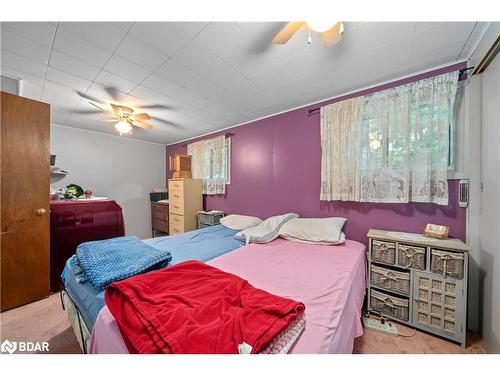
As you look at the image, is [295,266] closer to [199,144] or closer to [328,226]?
[328,226]

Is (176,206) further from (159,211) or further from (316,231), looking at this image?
(316,231)

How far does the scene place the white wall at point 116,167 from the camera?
3.52 metres

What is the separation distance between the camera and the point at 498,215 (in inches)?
49.2

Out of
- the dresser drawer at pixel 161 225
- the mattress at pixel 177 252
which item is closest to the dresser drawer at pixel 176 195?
the dresser drawer at pixel 161 225

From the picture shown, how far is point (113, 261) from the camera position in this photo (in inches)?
49.3

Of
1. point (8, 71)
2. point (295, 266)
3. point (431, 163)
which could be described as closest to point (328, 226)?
point (295, 266)

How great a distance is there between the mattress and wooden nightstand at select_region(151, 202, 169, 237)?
2.05 meters

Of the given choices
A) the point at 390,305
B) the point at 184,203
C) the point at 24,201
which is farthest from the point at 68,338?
the point at 390,305

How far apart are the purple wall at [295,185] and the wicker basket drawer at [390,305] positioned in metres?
0.60

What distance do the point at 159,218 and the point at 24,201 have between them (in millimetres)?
2603

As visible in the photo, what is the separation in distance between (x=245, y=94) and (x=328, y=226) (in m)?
1.84

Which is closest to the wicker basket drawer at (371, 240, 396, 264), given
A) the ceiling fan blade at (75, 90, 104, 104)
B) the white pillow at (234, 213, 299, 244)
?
the white pillow at (234, 213, 299, 244)

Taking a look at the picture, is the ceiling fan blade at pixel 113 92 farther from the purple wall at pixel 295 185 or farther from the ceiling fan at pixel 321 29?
the ceiling fan at pixel 321 29

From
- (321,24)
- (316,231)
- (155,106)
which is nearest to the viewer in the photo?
(321,24)
